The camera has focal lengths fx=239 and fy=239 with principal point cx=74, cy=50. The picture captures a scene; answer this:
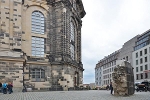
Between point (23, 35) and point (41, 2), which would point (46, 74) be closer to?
point (23, 35)

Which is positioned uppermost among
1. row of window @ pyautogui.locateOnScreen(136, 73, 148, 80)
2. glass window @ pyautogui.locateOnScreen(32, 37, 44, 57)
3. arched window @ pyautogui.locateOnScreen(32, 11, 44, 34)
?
arched window @ pyautogui.locateOnScreen(32, 11, 44, 34)

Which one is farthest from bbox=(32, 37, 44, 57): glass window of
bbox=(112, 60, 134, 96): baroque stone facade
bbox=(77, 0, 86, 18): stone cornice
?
bbox=(112, 60, 134, 96): baroque stone facade

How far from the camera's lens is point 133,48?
77875 mm

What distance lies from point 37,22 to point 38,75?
313 inches

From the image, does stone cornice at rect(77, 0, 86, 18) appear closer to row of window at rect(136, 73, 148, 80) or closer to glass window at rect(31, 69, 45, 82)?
glass window at rect(31, 69, 45, 82)

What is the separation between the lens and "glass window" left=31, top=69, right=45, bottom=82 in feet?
110

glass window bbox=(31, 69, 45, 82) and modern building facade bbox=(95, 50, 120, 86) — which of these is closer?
glass window bbox=(31, 69, 45, 82)

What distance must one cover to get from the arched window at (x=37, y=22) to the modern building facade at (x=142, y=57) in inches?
1577

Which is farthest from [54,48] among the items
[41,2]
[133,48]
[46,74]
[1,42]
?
[133,48]

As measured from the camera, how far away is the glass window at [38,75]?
33531mm

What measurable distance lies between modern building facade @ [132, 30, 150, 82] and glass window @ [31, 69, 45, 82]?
1607 inches

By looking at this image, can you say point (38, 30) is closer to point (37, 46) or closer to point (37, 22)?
point (37, 22)

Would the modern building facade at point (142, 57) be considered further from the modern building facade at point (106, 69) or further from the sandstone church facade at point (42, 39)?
the sandstone church facade at point (42, 39)

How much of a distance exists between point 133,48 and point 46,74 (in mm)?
49256
